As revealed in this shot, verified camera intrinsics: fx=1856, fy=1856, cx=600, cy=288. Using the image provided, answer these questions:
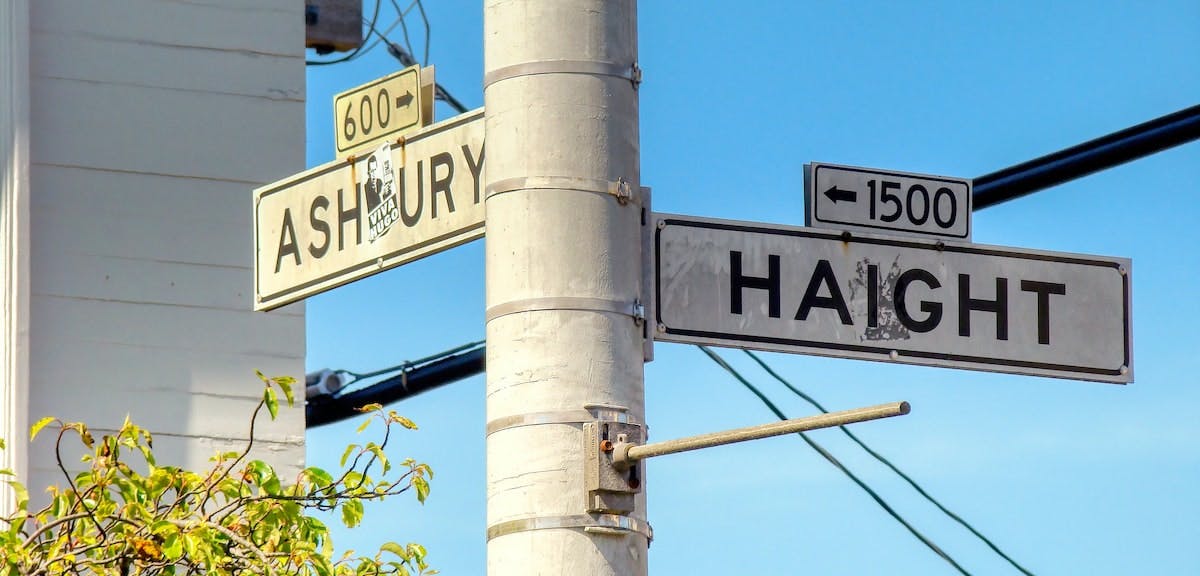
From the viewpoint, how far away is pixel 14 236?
7.38 meters

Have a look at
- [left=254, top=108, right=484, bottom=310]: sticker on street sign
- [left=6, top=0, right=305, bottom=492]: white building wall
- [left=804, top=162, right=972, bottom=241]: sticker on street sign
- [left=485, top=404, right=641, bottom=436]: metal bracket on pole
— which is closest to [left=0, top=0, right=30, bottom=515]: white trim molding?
[left=6, top=0, right=305, bottom=492]: white building wall

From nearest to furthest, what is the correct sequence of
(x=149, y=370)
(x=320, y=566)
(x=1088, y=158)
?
(x=320, y=566) < (x=149, y=370) < (x=1088, y=158)

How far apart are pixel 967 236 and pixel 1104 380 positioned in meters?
0.41

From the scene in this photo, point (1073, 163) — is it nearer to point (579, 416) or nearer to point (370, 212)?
point (370, 212)

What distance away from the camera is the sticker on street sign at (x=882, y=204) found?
151 inches

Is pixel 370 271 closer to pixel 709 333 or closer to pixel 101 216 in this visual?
pixel 709 333

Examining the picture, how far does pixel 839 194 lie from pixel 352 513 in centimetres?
245

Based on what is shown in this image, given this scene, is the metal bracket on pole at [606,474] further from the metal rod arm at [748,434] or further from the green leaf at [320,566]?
the green leaf at [320,566]

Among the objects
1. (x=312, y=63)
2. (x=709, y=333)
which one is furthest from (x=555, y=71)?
(x=312, y=63)

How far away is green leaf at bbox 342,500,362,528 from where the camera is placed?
18.9 feet

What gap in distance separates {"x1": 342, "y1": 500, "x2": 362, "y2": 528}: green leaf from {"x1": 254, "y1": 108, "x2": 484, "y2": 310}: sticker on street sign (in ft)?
5.61

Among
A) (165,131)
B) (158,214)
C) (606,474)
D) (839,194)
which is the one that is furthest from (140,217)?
(606,474)

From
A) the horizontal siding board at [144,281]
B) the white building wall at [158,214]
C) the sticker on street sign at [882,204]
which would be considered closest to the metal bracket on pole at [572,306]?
the sticker on street sign at [882,204]

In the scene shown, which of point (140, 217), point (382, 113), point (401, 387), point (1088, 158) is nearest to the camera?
point (382, 113)
